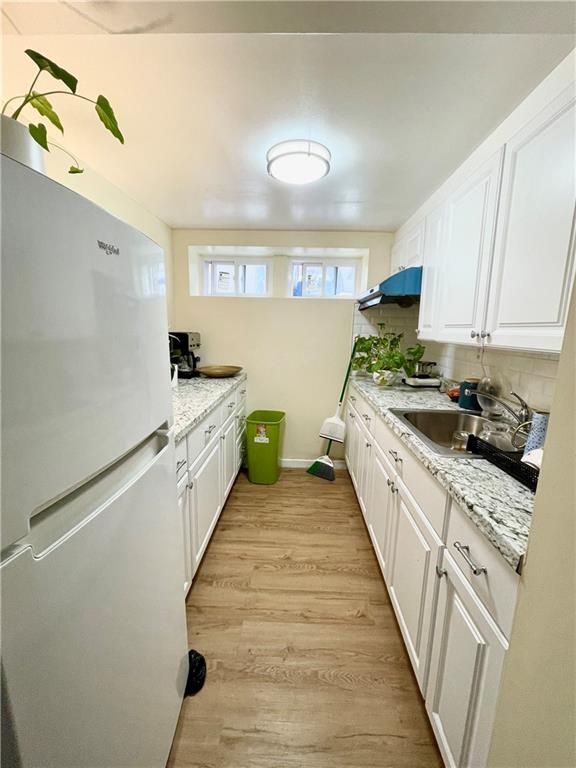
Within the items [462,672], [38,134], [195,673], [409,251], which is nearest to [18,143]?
[38,134]

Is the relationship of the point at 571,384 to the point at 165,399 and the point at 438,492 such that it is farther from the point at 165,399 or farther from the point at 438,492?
the point at 165,399

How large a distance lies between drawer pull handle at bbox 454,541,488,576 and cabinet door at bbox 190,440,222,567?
1118 mm

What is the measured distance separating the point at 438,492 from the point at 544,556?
495mm

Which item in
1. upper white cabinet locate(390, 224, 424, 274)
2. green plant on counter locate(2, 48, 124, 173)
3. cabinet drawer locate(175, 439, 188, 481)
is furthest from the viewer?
upper white cabinet locate(390, 224, 424, 274)

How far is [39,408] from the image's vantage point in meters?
0.45

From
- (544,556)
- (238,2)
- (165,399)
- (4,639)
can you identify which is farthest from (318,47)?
(4,639)

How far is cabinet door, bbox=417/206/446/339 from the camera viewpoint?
1.81 m

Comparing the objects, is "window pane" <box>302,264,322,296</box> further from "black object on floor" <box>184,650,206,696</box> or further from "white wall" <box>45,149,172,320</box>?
"black object on floor" <box>184,650,206,696</box>

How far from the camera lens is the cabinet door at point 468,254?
1.33 meters

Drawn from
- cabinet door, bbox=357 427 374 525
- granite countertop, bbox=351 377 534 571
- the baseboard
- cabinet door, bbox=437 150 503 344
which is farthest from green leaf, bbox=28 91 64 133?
the baseboard

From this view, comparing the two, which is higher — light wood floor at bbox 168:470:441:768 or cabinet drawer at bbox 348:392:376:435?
cabinet drawer at bbox 348:392:376:435

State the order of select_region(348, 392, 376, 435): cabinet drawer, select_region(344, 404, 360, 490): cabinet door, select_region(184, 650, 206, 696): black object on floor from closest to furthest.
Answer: select_region(184, 650, 206, 696): black object on floor, select_region(348, 392, 376, 435): cabinet drawer, select_region(344, 404, 360, 490): cabinet door

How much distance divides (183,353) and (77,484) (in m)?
2.13

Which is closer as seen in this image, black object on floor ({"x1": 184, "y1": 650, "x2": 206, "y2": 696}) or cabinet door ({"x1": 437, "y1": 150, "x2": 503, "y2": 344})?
black object on floor ({"x1": 184, "y1": 650, "x2": 206, "y2": 696})
